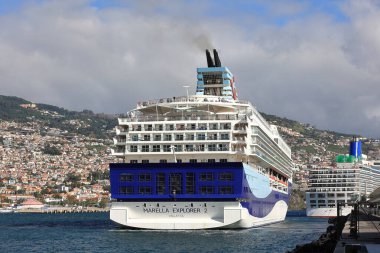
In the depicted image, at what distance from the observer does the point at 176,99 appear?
5538cm

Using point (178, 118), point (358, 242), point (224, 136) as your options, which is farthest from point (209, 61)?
point (358, 242)

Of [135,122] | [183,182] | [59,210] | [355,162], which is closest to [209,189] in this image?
[183,182]

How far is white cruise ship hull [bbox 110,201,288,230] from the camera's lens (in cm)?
4794

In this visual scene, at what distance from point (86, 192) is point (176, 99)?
14266 centimetres

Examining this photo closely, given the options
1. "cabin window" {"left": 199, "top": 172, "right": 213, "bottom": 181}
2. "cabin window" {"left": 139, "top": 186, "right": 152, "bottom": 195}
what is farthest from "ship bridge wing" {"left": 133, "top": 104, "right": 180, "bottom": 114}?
"cabin window" {"left": 139, "top": 186, "right": 152, "bottom": 195}

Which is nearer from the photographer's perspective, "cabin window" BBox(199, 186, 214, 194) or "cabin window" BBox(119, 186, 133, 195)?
"cabin window" BBox(199, 186, 214, 194)

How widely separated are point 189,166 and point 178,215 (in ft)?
11.0

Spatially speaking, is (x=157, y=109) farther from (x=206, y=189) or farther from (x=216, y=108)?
(x=206, y=189)

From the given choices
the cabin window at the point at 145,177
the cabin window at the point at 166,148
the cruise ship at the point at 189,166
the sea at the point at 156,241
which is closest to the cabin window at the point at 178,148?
the cruise ship at the point at 189,166

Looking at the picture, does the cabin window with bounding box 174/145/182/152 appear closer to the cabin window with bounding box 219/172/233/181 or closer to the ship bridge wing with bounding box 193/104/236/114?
the cabin window with bounding box 219/172/233/181

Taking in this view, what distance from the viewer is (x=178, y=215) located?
158 ft

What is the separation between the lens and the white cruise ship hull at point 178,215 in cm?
4794

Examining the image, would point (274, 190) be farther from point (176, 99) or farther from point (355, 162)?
point (355, 162)

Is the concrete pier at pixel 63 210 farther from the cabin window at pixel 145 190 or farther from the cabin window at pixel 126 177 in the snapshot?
the cabin window at pixel 145 190
